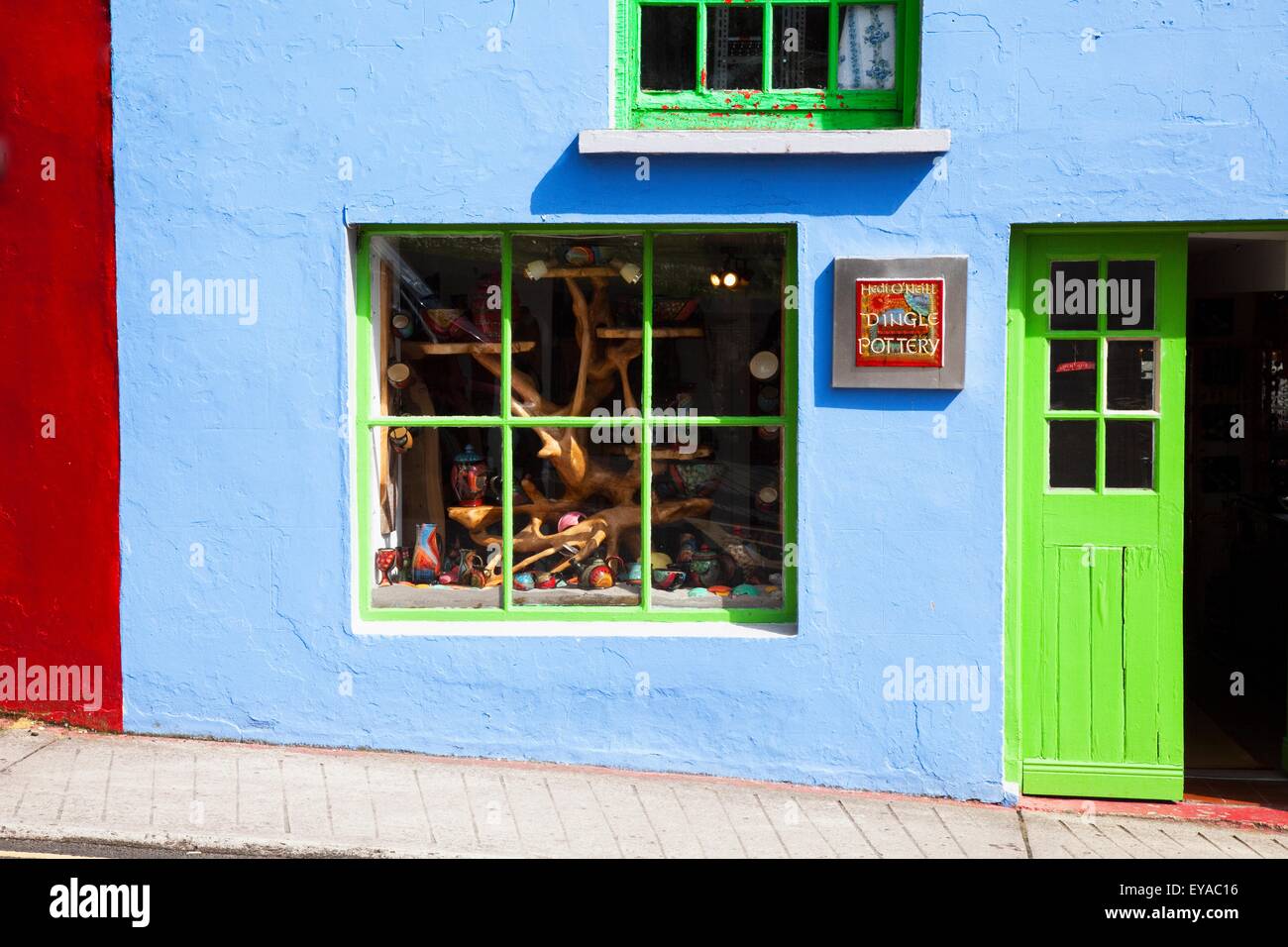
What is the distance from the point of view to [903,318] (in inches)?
231

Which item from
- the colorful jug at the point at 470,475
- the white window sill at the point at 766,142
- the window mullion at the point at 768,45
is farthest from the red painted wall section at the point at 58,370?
the window mullion at the point at 768,45

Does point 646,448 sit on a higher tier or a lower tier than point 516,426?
lower

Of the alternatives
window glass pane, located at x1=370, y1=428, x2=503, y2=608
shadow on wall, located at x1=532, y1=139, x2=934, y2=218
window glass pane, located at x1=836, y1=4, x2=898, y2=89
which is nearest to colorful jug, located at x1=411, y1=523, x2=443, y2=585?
window glass pane, located at x1=370, y1=428, x2=503, y2=608

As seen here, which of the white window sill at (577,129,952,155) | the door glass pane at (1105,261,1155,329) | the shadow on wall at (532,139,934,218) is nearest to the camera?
the white window sill at (577,129,952,155)

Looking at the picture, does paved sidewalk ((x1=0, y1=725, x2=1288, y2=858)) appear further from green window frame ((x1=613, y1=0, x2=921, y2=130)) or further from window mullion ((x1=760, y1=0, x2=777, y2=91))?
window mullion ((x1=760, y1=0, x2=777, y2=91))

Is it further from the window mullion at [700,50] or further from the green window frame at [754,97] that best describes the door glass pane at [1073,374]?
the window mullion at [700,50]

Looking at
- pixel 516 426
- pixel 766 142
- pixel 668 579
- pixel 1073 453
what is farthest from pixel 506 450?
pixel 1073 453

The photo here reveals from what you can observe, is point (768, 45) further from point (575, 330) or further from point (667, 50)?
point (575, 330)

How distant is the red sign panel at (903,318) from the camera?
5.88 meters

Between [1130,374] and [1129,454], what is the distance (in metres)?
0.38

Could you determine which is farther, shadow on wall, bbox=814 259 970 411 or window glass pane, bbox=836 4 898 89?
window glass pane, bbox=836 4 898 89

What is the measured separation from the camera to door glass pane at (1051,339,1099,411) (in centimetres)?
603

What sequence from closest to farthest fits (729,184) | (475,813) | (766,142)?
(475,813)
(766,142)
(729,184)

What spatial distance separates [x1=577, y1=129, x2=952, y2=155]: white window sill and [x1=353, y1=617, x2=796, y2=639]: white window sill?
7.55 feet
